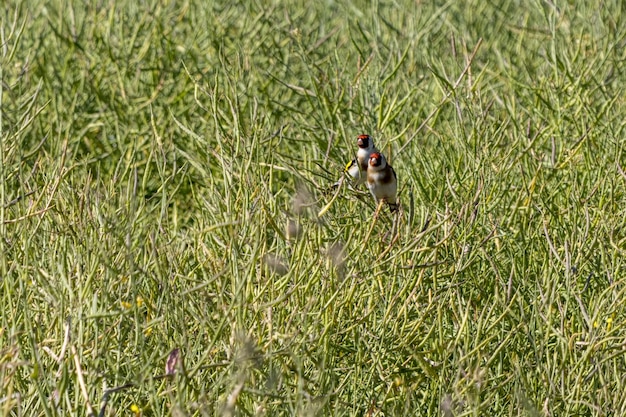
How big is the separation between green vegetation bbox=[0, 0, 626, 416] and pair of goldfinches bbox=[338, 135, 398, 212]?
7 centimetres

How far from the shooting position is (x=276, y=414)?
310 cm

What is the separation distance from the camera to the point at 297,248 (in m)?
3.16

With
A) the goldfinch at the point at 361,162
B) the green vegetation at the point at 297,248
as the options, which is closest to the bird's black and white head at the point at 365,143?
the goldfinch at the point at 361,162

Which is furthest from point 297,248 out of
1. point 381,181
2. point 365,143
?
point 365,143

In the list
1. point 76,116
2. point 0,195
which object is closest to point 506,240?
point 0,195

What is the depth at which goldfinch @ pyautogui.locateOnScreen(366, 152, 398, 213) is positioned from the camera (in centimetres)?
390

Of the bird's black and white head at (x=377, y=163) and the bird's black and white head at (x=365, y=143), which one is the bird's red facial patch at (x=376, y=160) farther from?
the bird's black and white head at (x=365, y=143)

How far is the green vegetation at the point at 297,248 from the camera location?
2.98m

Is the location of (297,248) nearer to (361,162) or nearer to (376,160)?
(376,160)

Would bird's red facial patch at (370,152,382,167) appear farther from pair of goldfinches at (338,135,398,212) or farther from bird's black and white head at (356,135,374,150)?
bird's black and white head at (356,135,374,150)

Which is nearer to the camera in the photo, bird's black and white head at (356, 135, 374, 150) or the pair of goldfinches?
the pair of goldfinches

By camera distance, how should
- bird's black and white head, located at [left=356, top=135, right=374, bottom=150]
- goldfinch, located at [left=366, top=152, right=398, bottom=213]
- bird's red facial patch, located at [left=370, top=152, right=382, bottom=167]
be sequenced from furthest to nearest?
1. bird's black and white head, located at [left=356, top=135, right=374, bottom=150]
2. bird's red facial patch, located at [left=370, top=152, right=382, bottom=167]
3. goldfinch, located at [left=366, top=152, right=398, bottom=213]

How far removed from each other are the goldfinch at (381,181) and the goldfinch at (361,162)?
3cm

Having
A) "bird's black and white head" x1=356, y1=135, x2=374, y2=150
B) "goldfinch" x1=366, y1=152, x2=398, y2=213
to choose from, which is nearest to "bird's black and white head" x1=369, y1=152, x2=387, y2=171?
"goldfinch" x1=366, y1=152, x2=398, y2=213
